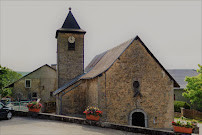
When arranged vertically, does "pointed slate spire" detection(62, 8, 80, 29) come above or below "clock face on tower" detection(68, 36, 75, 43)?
above

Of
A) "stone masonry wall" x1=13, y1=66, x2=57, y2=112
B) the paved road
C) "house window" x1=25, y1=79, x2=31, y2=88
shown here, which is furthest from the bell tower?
the paved road

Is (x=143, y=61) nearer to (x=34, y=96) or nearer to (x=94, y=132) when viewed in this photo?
(x=94, y=132)

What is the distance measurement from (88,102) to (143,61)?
6.81m

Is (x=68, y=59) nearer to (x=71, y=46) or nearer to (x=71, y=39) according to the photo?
(x=71, y=46)

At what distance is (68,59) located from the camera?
2681 cm

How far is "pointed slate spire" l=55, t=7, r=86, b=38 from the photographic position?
26.7 m

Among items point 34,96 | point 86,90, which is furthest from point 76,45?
point 34,96

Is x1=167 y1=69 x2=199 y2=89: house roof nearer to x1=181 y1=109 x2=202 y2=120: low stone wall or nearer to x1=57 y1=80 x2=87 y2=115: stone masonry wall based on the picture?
x1=181 y1=109 x2=202 y2=120: low stone wall

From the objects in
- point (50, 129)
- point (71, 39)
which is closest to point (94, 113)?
point (50, 129)

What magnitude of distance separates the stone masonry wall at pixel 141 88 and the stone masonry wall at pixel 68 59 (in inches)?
388

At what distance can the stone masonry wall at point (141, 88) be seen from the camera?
17.8 meters

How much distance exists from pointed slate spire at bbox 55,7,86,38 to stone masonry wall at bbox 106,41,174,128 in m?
10.7

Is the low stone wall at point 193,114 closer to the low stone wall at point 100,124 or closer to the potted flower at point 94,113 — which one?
the low stone wall at point 100,124

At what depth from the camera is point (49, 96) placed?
122 ft
